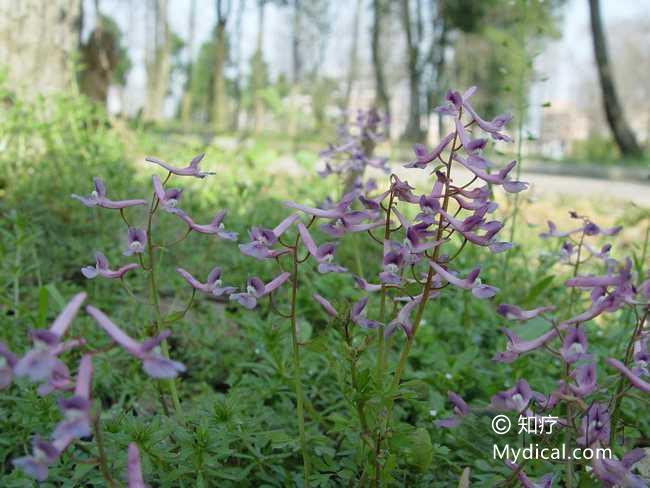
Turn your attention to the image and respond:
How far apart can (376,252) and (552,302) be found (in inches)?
44.2

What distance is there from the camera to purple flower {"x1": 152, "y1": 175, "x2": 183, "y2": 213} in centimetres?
142

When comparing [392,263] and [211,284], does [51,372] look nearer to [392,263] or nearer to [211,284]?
[211,284]

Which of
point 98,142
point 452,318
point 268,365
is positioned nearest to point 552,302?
point 452,318

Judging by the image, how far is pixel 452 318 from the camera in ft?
9.31

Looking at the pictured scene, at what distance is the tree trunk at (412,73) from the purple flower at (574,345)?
874 inches

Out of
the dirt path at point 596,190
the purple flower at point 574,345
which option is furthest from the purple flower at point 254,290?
the dirt path at point 596,190

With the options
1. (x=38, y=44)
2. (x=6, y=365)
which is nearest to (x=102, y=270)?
(x=6, y=365)

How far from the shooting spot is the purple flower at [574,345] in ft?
3.77

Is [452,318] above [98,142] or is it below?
below

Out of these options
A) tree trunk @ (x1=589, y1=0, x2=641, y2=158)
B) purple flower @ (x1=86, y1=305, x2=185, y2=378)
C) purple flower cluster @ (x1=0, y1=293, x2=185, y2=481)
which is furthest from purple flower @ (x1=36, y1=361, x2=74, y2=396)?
tree trunk @ (x1=589, y1=0, x2=641, y2=158)

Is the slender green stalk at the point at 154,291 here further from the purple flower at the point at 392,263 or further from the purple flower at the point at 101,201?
the purple flower at the point at 392,263

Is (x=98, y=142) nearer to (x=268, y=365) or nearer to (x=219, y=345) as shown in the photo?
(x=219, y=345)

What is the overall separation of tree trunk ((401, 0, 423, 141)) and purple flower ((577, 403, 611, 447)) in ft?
72.7

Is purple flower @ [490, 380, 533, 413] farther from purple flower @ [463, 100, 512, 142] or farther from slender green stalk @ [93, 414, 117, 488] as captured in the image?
slender green stalk @ [93, 414, 117, 488]
